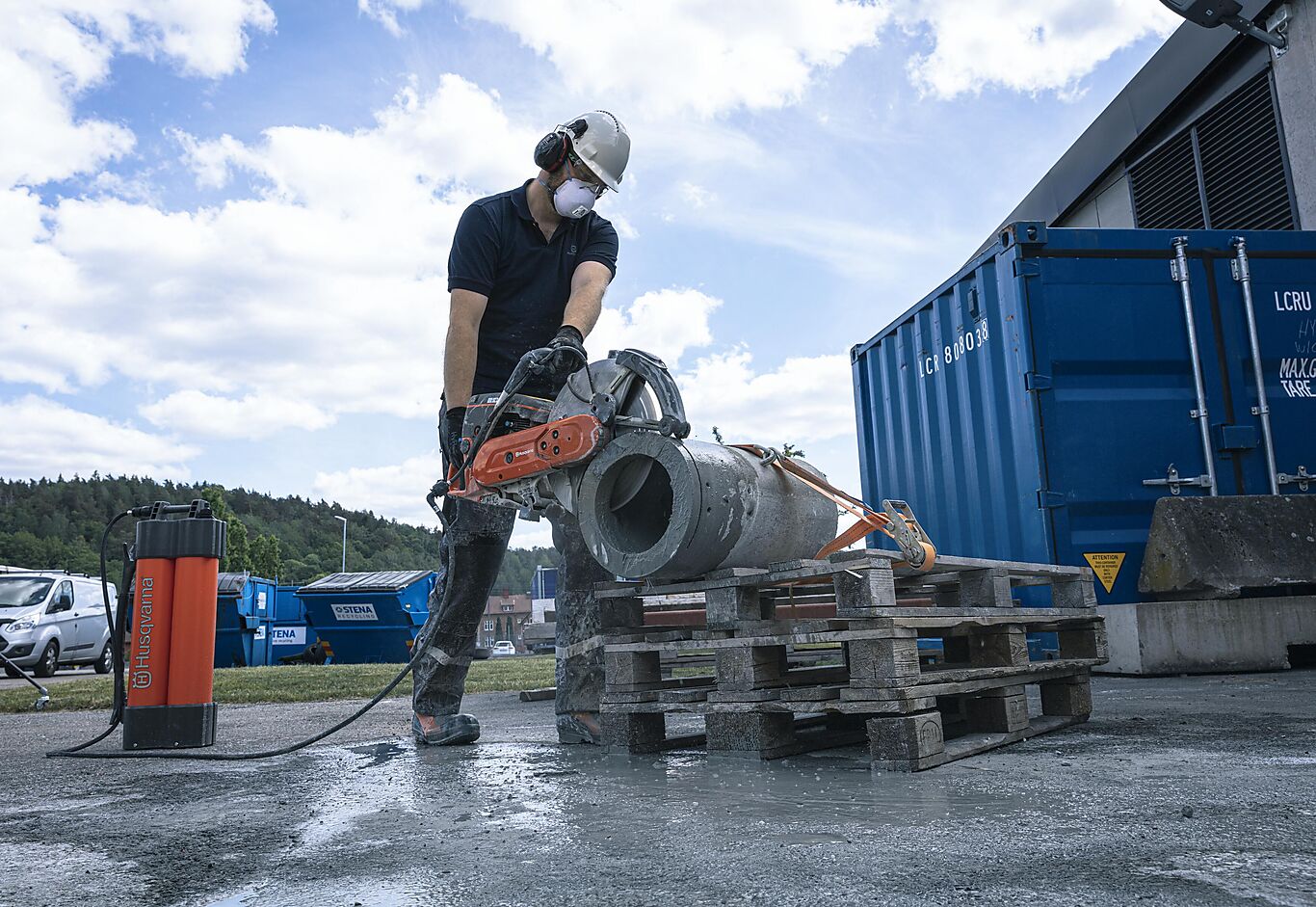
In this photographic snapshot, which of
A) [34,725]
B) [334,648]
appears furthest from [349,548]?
[34,725]

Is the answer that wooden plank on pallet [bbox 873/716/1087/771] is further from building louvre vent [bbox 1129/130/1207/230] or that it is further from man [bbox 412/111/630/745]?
building louvre vent [bbox 1129/130/1207/230]

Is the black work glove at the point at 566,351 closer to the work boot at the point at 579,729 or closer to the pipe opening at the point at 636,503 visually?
the pipe opening at the point at 636,503

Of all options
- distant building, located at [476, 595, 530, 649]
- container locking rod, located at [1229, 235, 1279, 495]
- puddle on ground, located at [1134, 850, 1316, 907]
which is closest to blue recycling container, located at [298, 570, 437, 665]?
container locking rod, located at [1229, 235, 1279, 495]

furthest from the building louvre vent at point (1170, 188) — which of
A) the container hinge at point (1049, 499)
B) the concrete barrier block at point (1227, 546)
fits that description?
the container hinge at point (1049, 499)

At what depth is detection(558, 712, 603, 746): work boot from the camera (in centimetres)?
381

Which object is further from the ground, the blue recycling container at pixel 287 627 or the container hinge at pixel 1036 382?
the container hinge at pixel 1036 382

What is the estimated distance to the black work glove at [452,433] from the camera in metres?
3.74

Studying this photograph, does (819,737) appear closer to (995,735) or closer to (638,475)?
(995,735)

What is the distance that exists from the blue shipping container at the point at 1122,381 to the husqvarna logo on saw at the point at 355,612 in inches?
634

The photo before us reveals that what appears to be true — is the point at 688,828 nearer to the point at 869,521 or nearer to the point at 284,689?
the point at 869,521

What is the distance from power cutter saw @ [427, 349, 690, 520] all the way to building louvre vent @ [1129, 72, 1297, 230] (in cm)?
722

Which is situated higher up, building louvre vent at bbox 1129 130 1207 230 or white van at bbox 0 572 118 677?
building louvre vent at bbox 1129 130 1207 230

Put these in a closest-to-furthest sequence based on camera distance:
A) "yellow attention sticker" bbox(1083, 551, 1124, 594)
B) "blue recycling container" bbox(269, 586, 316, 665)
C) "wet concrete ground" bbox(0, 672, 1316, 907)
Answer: "wet concrete ground" bbox(0, 672, 1316, 907) → "yellow attention sticker" bbox(1083, 551, 1124, 594) → "blue recycling container" bbox(269, 586, 316, 665)

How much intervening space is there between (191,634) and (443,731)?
3.56 ft
